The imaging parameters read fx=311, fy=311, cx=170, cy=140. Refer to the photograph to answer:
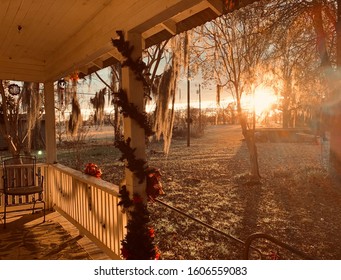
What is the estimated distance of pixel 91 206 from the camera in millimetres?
3412

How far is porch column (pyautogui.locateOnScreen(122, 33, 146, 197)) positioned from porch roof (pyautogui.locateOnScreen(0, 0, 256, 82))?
96 millimetres

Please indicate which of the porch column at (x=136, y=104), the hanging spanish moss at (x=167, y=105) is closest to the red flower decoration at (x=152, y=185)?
the porch column at (x=136, y=104)

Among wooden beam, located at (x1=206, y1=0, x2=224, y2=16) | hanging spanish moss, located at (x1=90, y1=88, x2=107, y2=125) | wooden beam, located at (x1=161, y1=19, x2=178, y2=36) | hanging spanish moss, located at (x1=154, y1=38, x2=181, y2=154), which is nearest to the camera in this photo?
wooden beam, located at (x1=206, y1=0, x2=224, y2=16)

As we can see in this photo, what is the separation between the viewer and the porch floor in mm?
3266

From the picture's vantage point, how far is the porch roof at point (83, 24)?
2.07m

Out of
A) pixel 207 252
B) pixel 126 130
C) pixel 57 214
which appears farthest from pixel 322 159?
pixel 126 130

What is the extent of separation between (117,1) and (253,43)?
587 cm

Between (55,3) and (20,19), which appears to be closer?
(55,3)

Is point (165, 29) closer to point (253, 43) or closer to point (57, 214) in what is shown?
point (57, 214)

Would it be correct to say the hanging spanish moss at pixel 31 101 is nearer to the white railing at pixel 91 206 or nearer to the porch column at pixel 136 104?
the white railing at pixel 91 206

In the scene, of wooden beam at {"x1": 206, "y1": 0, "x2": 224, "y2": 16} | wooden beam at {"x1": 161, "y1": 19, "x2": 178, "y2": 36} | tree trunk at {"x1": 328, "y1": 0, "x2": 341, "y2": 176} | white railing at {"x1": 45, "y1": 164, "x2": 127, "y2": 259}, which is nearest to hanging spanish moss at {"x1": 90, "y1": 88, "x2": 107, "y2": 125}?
white railing at {"x1": 45, "y1": 164, "x2": 127, "y2": 259}

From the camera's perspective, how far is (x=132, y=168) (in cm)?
230

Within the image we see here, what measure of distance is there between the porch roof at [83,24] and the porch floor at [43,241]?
202 centimetres

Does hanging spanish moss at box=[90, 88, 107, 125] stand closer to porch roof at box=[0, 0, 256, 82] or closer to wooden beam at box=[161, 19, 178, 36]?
porch roof at box=[0, 0, 256, 82]
